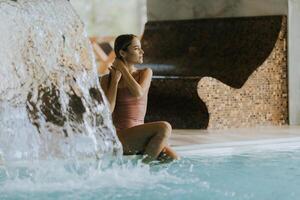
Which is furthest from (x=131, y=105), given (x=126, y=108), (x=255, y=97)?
(x=255, y=97)

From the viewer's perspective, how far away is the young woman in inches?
205

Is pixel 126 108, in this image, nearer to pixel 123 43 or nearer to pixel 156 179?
pixel 123 43

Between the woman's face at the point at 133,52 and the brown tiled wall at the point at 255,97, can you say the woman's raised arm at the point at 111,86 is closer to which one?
the woman's face at the point at 133,52

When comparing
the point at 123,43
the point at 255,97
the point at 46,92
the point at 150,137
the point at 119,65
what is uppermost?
the point at 123,43

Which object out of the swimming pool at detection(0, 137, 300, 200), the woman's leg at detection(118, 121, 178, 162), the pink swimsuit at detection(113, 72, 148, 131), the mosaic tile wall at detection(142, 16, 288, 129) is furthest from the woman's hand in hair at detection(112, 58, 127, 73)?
the mosaic tile wall at detection(142, 16, 288, 129)

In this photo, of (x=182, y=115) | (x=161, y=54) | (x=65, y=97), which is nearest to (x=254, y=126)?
(x=182, y=115)

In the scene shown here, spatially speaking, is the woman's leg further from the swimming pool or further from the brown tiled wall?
the brown tiled wall

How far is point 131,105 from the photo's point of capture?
5.39 m

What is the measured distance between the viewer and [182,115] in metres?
8.36

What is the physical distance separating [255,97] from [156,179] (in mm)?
4079

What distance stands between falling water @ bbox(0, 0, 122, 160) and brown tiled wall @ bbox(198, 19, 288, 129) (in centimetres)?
284

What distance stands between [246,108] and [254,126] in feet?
0.71

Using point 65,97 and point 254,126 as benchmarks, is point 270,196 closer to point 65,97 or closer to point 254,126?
point 65,97

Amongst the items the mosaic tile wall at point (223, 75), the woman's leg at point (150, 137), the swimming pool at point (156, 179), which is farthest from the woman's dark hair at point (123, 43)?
the mosaic tile wall at point (223, 75)
